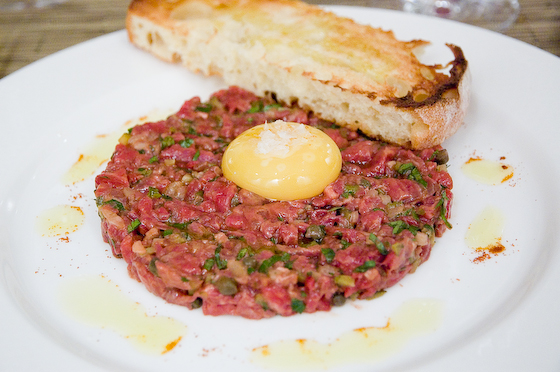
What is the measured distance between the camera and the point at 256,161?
3.37m

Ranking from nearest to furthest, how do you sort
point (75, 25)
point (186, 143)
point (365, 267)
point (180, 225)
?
point (365, 267)
point (180, 225)
point (186, 143)
point (75, 25)

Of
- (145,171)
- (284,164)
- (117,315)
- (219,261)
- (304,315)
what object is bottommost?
(117,315)

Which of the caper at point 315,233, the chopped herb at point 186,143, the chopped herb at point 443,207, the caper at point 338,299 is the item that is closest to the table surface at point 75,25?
the chopped herb at point 186,143

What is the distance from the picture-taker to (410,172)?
357cm

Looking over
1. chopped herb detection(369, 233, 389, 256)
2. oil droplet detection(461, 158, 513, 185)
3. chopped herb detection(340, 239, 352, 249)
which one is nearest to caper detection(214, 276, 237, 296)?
chopped herb detection(340, 239, 352, 249)

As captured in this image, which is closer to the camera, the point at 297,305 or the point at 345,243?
the point at 297,305

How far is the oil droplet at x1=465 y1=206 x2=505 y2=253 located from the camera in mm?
3336

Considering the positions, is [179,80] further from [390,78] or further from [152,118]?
[390,78]

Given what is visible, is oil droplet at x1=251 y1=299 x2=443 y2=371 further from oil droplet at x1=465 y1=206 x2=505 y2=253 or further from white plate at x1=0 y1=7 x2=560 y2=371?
oil droplet at x1=465 y1=206 x2=505 y2=253

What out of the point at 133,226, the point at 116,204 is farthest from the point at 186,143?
the point at 133,226

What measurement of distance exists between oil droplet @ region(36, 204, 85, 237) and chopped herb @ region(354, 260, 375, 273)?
2.04m

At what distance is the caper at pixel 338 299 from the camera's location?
9.51ft

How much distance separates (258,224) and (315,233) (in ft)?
1.19

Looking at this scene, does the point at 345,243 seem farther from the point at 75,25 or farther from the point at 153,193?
the point at 75,25
